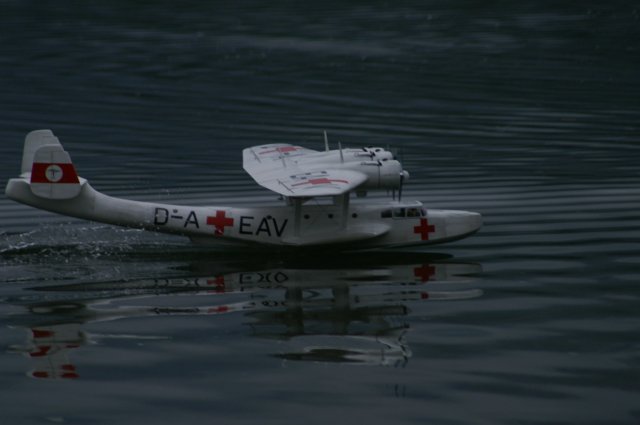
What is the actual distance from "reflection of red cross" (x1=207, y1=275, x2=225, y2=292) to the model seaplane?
1.99 meters

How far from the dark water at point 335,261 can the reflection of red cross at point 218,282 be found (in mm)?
64

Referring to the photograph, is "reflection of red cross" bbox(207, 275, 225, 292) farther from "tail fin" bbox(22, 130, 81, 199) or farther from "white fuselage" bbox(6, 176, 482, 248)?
"tail fin" bbox(22, 130, 81, 199)

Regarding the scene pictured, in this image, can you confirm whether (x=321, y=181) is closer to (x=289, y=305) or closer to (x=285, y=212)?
(x=285, y=212)

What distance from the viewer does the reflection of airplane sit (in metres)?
27.0

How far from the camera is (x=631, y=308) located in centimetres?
3011


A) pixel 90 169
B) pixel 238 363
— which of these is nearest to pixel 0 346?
pixel 238 363

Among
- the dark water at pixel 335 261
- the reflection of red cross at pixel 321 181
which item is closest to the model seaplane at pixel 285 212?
the reflection of red cross at pixel 321 181

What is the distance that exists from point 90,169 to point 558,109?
25780 mm

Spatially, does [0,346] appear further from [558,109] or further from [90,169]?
[558,109]

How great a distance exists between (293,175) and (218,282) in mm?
4065

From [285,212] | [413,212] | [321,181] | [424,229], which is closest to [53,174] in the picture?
[285,212]

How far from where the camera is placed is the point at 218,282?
3338cm

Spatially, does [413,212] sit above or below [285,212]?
above

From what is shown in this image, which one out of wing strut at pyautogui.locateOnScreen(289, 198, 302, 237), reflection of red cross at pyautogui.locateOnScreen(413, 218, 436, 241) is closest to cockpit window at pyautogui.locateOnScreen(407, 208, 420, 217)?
reflection of red cross at pyautogui.locateOnScreen(413, 218, 436, 241)
